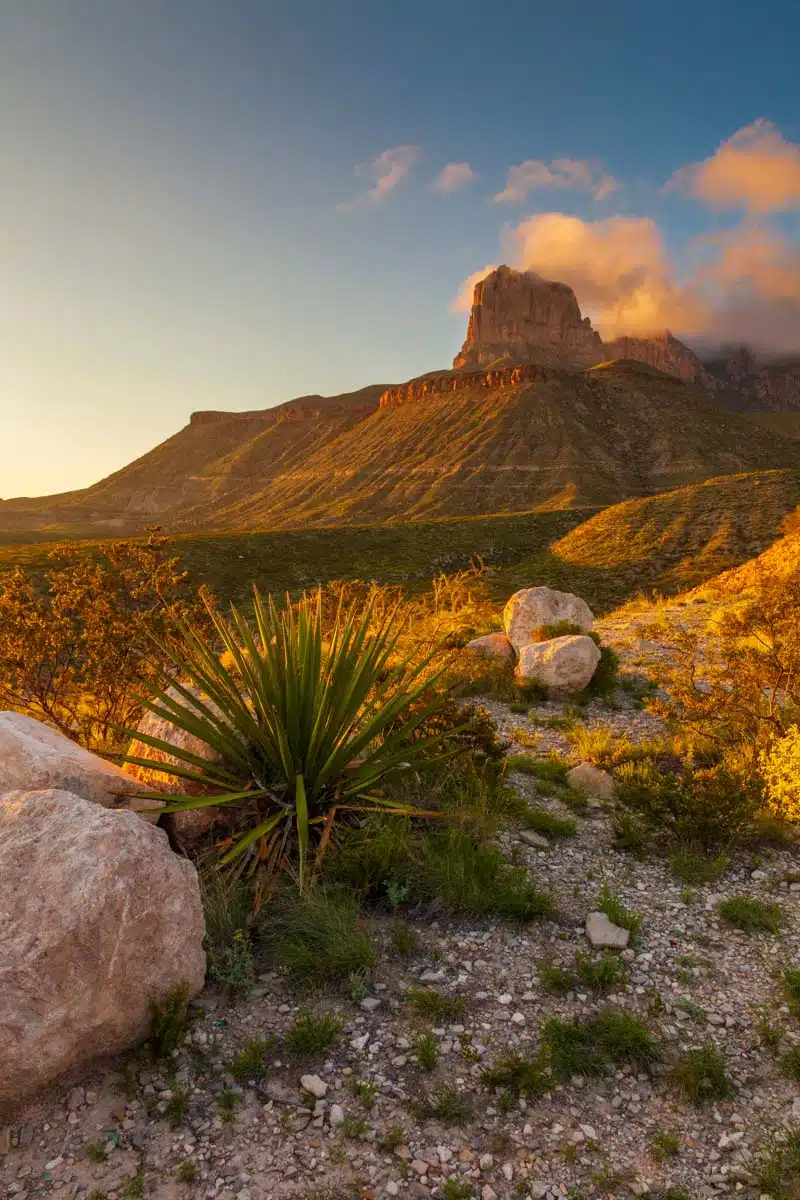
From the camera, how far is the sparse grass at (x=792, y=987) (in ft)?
10.9

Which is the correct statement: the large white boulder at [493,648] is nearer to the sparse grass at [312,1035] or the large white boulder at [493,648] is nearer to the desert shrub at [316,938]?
the desert shrub at [316,938]

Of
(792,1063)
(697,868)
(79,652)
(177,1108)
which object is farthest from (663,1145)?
(79,652)

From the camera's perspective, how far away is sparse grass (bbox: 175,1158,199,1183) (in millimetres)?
2496

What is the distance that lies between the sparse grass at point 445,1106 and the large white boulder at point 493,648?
761 cm

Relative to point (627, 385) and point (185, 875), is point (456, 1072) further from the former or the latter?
point (627, 385)

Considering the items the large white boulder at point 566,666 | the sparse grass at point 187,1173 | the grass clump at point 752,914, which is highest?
the large white boulder at point 566,666

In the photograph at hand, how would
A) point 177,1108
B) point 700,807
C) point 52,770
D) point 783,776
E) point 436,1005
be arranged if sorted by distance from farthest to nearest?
point 783,776 → point 700,807 → point 52,770 → point 436,1005 → point 177,1108

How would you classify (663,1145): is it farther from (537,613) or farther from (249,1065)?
(537,613)

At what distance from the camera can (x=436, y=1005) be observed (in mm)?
3336

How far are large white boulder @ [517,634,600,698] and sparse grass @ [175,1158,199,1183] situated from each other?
7180 mm

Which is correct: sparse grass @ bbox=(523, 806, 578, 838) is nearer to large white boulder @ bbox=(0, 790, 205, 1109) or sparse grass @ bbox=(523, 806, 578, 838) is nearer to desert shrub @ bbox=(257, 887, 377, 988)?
desert shrub @ bbox=(257, 887, 377, 988)

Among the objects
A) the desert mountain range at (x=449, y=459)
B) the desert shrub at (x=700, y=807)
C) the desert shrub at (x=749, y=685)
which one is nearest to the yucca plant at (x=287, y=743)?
the desert shrub at (x=700, y=807)

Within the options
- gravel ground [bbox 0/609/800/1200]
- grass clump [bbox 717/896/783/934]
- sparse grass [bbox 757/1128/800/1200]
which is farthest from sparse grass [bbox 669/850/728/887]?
sparse grass [bbox 757/1128/800/1200]

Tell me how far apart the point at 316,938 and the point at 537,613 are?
8100mm
